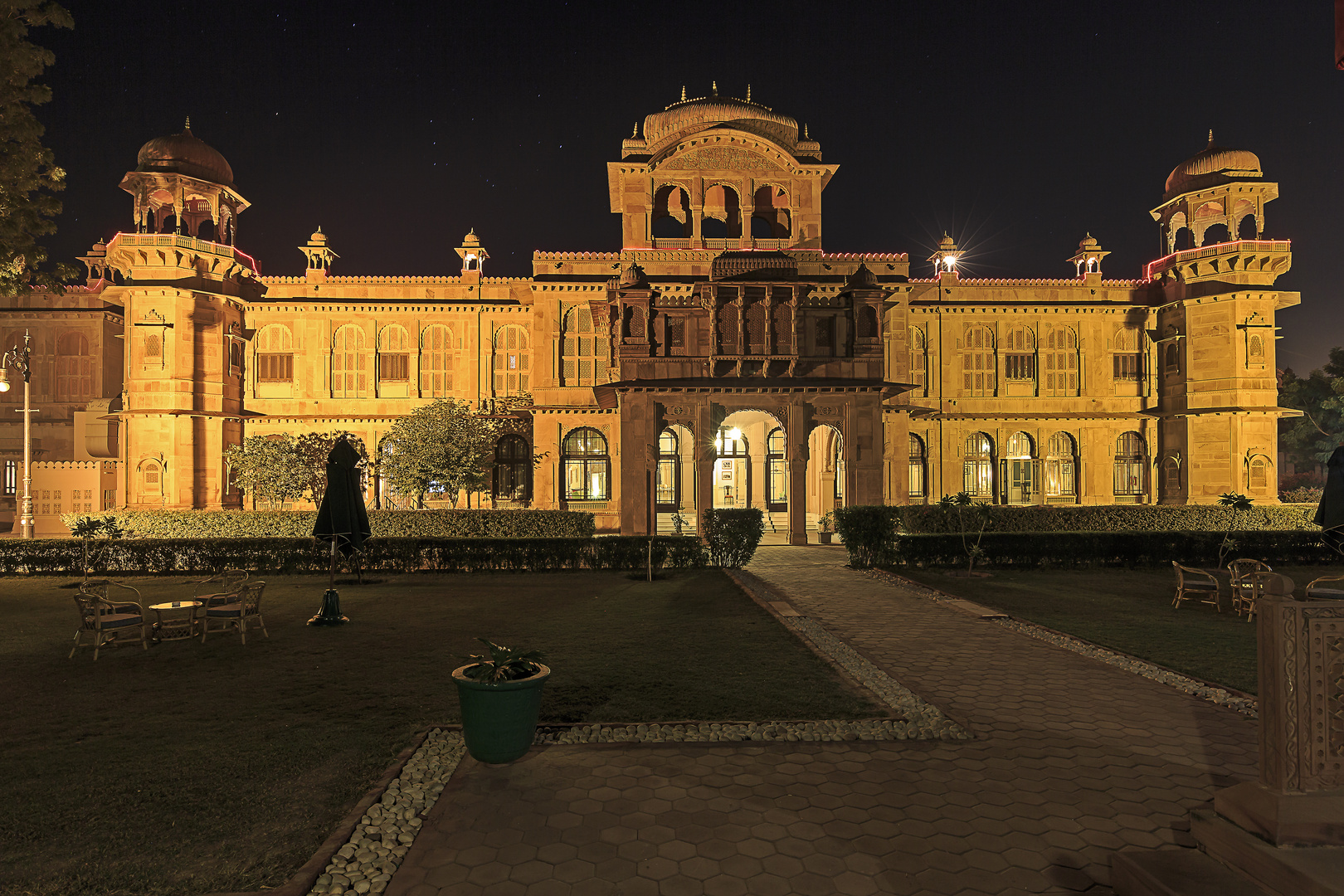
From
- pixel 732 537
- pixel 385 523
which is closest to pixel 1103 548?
pixel 732 537

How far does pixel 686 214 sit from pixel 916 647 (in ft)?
91.6

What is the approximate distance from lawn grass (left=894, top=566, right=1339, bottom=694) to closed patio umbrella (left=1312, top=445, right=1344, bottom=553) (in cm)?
173

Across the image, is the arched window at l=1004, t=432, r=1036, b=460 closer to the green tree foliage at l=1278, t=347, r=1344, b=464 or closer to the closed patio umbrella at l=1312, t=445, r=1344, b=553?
the green tree foliage at l=1278, t=347, r=1344, b=464

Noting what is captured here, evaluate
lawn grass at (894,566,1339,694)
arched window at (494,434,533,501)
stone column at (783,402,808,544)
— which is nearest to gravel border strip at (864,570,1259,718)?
lawn grass at (894,566,1339,694)

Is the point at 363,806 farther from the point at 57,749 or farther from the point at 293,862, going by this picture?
the point at 57,749

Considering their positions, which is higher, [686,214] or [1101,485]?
[686,214]

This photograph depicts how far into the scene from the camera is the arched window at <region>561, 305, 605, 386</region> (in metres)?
31.2

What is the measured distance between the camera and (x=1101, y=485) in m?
33.1

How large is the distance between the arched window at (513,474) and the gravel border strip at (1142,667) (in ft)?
76.1

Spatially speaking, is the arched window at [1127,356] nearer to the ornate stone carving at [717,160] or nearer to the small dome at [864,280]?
the small dome at [864,280]

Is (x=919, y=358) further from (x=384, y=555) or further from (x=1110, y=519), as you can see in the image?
(x=384, y=555)

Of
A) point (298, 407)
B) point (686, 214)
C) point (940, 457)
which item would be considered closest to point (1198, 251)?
point (940, 457)

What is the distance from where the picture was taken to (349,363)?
32.9 metres

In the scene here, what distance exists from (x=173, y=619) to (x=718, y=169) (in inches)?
1063
